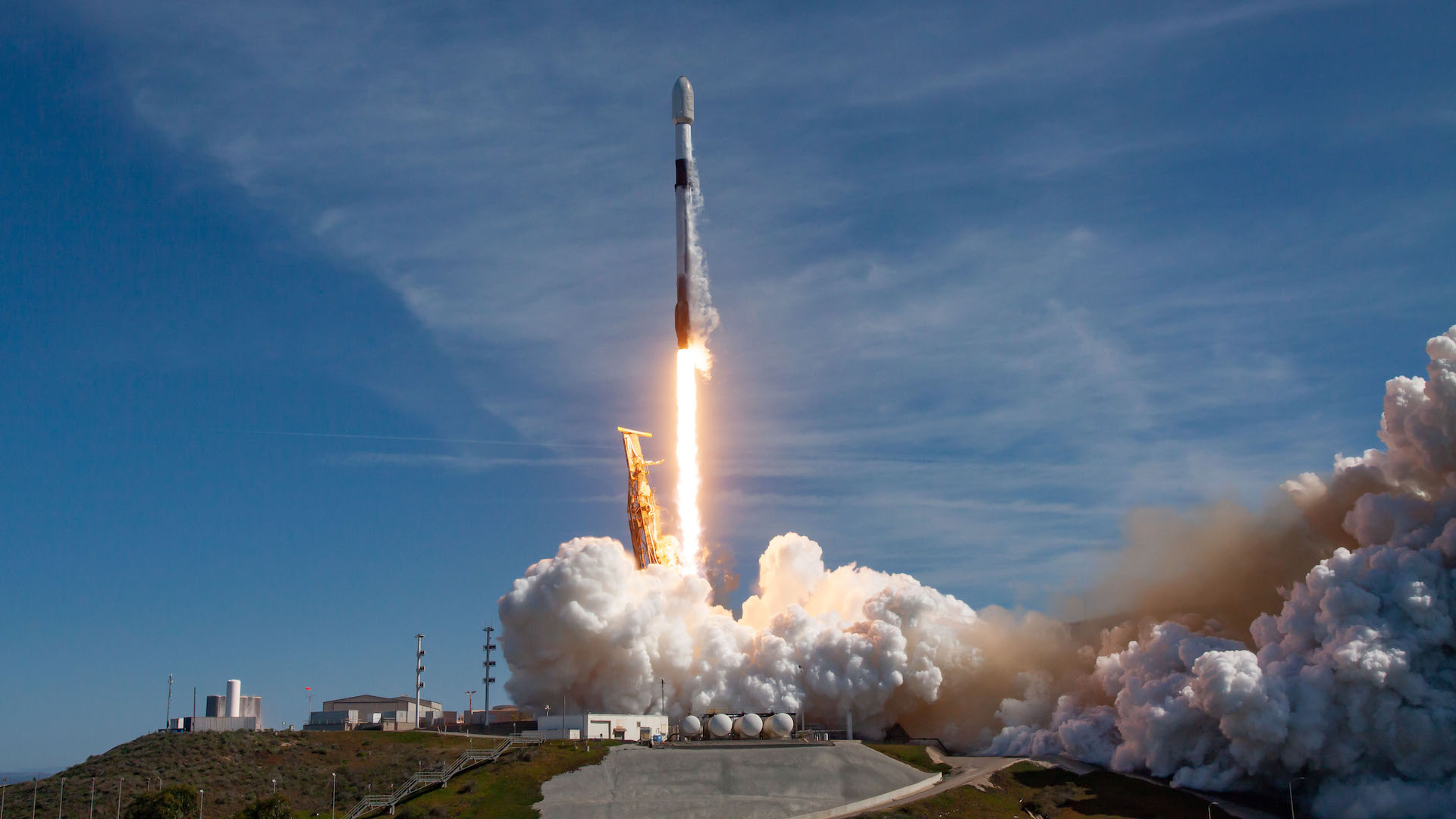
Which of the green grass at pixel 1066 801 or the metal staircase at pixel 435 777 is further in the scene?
the metal staircase at pixel 435 777

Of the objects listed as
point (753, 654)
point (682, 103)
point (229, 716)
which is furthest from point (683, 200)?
point (229, 716)

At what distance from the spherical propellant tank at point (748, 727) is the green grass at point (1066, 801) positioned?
14.6 meters

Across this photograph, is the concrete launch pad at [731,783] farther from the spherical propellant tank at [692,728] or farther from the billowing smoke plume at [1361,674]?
the billowing smoke plume at [1361,674]

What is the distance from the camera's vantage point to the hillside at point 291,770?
254 ft

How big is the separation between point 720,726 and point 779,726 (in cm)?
415

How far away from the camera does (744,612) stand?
119750 millimetres

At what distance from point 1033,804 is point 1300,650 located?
18.6 m

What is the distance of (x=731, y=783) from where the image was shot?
250 ft

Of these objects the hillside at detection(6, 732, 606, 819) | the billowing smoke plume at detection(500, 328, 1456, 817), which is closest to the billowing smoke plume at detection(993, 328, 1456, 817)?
the billowing smoke plume at detection(500, 328, 1456, 817)

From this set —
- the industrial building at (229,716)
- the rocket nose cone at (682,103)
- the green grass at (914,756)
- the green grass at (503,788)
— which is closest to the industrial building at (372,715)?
the industrial building at (229,716)

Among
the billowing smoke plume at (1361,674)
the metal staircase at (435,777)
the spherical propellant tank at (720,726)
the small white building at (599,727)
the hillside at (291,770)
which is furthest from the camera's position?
the small white building at (599,727)

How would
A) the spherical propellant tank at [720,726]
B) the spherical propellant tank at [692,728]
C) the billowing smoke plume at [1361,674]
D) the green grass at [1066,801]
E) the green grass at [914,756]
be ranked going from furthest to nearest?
the spherical propellant tank at [692,728]
the spherical propellant tank at [720,726]
the green grass at [914,756]
the green grass at [1066,801]
the billowing smoke plume at [1361,674]

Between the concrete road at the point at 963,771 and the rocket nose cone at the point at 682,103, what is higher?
the rocket nose cone at the point at 682,103

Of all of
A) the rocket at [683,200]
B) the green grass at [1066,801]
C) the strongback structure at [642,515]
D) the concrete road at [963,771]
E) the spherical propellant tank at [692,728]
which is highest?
the rocket at [683,200]
